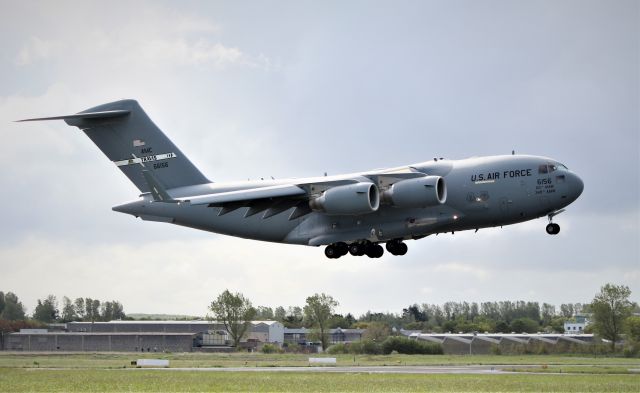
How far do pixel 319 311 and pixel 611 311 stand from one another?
2088 centimetres

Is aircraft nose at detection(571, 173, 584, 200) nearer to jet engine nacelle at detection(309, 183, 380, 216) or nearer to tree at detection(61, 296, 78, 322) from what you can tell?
jet engine nacelle at detection(309, 183, 380, 216)

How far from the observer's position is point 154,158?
34781 millimetres

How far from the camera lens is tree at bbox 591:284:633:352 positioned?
207 ft

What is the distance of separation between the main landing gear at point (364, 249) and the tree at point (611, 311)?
116ft

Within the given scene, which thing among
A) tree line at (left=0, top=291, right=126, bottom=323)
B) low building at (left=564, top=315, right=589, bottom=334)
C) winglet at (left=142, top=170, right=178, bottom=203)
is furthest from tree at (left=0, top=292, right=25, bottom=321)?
low building at (left=564, top=315, right=589, bottom=334)

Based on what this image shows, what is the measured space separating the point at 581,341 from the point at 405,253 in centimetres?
3417

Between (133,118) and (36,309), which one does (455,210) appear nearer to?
(133,118)

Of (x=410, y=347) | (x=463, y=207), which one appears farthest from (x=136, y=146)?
(x=410, y=347)

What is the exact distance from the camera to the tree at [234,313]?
65688 millimetres

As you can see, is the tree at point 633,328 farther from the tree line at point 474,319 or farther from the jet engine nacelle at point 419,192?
the jet engine nacelle at point 419,192

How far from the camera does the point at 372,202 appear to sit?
95.5 ft

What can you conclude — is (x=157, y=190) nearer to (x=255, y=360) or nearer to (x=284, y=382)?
(x=284, y=382)

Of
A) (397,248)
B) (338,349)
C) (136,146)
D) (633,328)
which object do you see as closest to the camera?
(397,248)

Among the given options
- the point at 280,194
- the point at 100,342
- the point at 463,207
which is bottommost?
the point at 100,342
